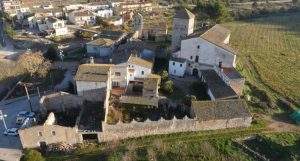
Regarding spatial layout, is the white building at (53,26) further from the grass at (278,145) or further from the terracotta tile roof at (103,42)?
the grass at (278,145)

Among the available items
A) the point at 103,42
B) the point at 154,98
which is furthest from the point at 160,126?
the point at 103,42

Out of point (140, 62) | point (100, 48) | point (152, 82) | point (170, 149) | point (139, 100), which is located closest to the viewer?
point (170, 149)

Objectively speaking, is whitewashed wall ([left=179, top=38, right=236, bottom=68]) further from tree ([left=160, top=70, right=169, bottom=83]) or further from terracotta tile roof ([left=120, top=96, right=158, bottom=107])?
terracotta tile roof ([left=120, top=96, right=158, bottom=107])

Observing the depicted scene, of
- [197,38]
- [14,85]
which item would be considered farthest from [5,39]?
[197,38]

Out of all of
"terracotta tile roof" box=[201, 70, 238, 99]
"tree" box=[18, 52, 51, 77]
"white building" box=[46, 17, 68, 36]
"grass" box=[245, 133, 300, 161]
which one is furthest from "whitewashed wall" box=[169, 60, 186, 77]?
"white building" box=[46, 17, 68, 36]

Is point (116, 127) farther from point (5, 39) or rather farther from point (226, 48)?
point (5, 39)

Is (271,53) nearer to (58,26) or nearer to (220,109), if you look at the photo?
(220,109)

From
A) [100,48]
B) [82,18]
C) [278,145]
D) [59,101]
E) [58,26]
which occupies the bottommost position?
[278,145]

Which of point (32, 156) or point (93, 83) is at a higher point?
point (93, 83)
